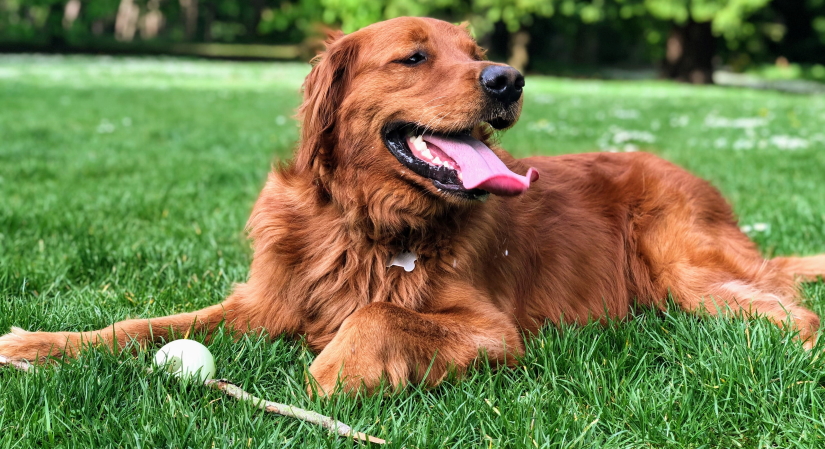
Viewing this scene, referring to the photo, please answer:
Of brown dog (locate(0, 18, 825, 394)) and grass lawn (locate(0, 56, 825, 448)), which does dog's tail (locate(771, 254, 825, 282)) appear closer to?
grass lawn (locate(0, 56, 825, 448))

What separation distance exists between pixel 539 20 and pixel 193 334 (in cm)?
3624

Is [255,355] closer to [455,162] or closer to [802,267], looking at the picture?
[455,162]

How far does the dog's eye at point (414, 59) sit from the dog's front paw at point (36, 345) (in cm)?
159

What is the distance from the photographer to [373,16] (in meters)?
27.6

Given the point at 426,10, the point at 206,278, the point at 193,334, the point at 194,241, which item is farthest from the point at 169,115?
the point at 426,10

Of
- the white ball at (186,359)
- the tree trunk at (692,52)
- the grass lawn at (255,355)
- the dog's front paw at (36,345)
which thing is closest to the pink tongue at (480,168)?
the grass lawn at (255,355)

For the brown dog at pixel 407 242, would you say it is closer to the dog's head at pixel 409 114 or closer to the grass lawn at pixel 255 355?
the dog's head at pixel 409 114

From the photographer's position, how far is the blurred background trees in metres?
25.3

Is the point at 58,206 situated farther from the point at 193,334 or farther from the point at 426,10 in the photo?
the point at 426,10

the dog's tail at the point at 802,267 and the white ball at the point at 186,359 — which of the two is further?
the dog's tail at the point at 802,267

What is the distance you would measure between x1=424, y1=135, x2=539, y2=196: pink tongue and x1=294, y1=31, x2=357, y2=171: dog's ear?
408 mm

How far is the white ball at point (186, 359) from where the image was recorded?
2.30 meters

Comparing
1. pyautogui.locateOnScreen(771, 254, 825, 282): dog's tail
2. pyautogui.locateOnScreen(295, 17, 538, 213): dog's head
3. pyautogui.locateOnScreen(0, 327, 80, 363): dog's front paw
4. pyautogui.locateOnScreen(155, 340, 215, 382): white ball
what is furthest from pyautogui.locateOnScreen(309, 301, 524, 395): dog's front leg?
pyautogui.locateOnScreen(771, 254, 825, 282): dog's tail

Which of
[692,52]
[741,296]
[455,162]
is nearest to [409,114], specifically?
[455,162]
